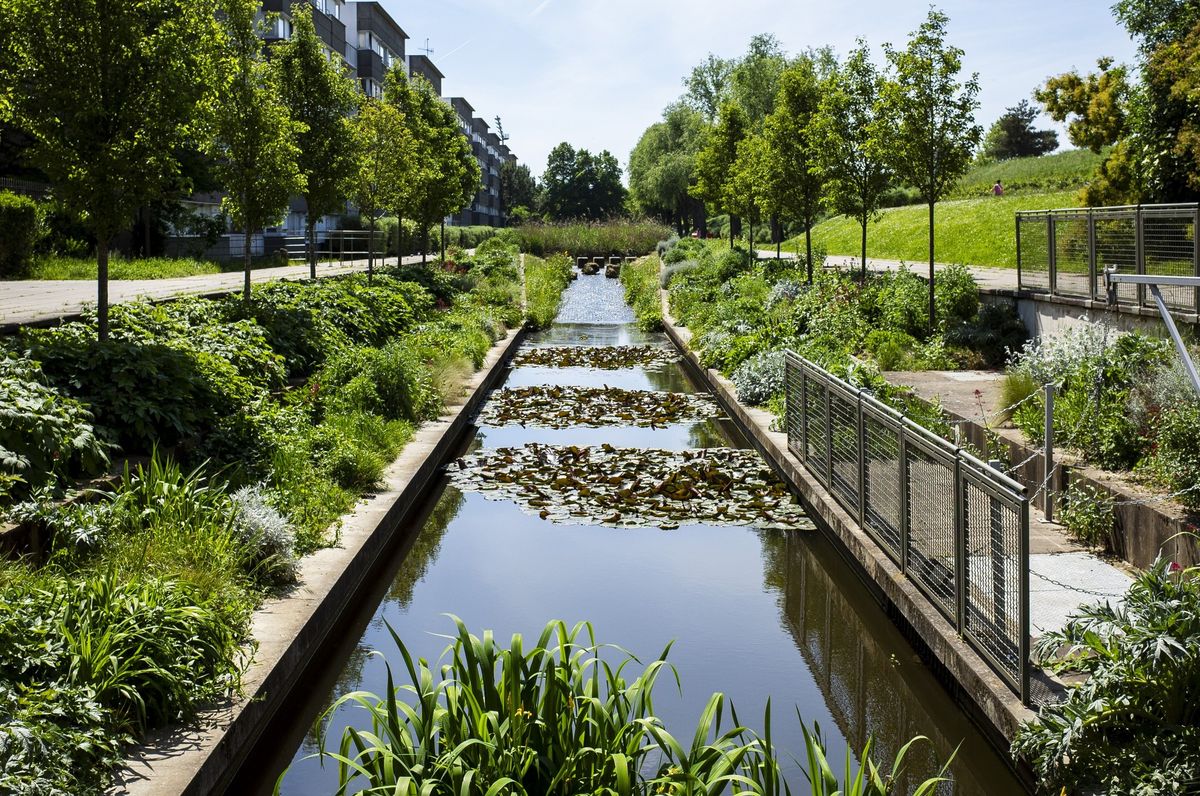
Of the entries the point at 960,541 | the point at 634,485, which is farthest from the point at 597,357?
the point at 960,541

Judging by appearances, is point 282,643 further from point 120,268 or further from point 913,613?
point 120,268

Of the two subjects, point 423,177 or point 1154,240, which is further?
point 423,177

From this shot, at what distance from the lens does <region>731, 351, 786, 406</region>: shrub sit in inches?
596

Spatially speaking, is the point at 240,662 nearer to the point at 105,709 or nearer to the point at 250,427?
the point at 105,709

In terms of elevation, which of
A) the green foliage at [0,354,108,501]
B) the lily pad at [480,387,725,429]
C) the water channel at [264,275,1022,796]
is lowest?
the water channel at [264,275,1022,796]

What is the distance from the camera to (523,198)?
148 meters

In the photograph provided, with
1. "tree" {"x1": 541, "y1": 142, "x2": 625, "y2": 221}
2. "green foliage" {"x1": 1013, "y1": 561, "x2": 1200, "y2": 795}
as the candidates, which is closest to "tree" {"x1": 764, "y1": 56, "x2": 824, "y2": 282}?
"green foliage" {"x1": 1013, "y1": 561, "x2": 1200, "y2": 795}

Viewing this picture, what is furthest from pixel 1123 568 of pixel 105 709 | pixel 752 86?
pixel 752 86

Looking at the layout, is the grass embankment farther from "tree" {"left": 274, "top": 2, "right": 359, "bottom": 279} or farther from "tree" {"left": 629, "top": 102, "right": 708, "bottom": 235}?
"tree" {"left": 629, "top": 102, "right": 708, "bottom": 235}

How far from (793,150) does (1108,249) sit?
601 inches

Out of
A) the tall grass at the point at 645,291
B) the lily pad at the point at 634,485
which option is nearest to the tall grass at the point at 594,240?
the tall grass at the point at 645,291

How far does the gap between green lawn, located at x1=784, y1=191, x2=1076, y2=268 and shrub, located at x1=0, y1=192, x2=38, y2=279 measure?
69.7 feet

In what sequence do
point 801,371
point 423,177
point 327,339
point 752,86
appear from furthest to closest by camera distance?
1. point 752,86
2. point 423,177
3. point 327,339
4. point 801,371

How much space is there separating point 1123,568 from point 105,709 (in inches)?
243
